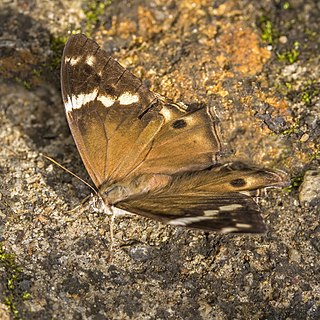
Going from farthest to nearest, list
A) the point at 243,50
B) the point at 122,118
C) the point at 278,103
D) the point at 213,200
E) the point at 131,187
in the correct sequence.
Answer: the point at 243,50, the point at 278,103, the point at 122,118, the point at 131,187, the point at 213,200

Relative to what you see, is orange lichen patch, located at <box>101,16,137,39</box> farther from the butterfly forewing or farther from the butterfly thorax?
the butterfly thorax

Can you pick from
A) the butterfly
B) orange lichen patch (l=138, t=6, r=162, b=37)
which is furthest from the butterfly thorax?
orange lichen patch (l=138, t=6, r=162, b=37)

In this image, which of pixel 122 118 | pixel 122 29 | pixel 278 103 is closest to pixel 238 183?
pixel 278 103

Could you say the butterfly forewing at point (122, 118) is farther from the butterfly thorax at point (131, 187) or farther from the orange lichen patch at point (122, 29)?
the orange lichen patch at point (122, 29)

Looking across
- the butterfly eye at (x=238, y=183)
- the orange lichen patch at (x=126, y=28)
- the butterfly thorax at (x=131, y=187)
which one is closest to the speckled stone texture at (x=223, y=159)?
the orange lichen patch at (x=126, y=28)

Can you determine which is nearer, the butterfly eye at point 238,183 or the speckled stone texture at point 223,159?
the speckled stone texture at point 223,159

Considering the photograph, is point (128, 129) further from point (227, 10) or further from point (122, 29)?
point (227, 10)

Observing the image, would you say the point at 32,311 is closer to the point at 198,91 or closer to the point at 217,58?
the point at 198,91

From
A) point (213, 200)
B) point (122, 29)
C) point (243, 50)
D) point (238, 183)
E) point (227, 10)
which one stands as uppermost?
point (227, 10)
